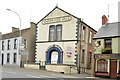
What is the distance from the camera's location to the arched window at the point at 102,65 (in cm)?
2105

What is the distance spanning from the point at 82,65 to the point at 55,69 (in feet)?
15.6

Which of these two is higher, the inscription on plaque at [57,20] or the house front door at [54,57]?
the inscription on plaque at [57,20]

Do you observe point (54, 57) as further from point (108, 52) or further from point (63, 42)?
point (108, 52)

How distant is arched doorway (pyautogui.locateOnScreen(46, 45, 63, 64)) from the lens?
88.1 feet

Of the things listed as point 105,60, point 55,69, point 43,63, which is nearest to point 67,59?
point 55,69

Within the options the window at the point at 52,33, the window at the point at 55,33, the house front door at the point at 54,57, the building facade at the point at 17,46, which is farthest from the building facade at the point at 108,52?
the building facade at the point at 17,46

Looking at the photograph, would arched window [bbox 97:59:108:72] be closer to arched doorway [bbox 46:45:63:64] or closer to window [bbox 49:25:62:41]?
arched doorway [bbox 46:45:63:64]

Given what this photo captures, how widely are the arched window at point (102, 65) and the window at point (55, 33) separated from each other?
28.2 feet

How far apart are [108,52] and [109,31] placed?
310cm

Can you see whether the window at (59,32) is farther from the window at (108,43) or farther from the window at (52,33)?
the window at (108,43)

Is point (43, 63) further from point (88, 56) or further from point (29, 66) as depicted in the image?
point (88, 56)

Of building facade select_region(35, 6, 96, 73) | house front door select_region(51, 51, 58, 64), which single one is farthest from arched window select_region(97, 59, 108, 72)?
house front door select_region(51, 51, 58, 64)

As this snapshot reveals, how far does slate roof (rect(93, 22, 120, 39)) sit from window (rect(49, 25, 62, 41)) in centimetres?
725

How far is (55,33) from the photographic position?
1101 inches
